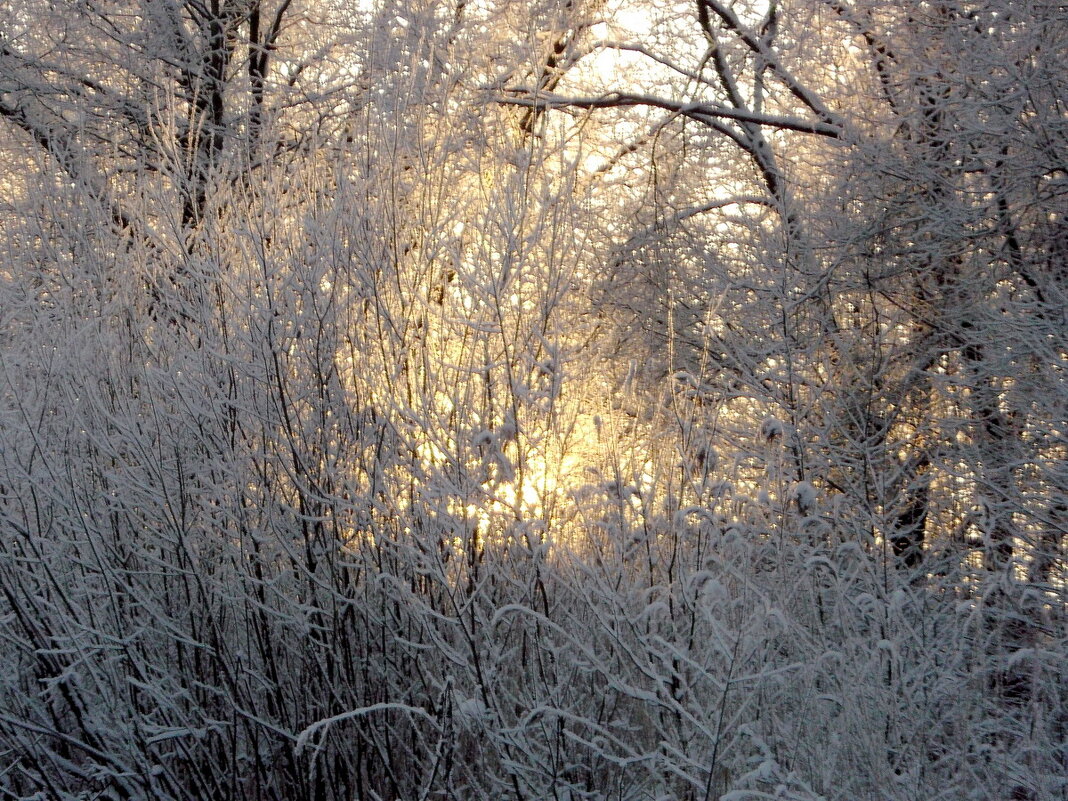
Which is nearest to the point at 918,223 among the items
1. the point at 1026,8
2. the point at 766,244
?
the point at 766,244

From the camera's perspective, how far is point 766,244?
9.29 meters

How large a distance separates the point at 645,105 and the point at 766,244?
10.8 ft

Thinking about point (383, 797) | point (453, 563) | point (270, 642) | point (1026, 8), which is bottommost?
point (383, 797)

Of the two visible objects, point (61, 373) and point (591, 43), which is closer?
point (61, 373)

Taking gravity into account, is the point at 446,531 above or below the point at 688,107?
below

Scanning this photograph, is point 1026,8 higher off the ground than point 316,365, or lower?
higher

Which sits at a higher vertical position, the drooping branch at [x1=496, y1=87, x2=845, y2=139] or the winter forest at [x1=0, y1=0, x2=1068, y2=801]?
the drooping branch at [x1=496, y1=87, x2=845, y2=139]

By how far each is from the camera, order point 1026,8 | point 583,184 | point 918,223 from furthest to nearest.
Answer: point 918,223 → point 583,184 → point 1026,8

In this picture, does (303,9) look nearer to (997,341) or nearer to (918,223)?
(918,223)

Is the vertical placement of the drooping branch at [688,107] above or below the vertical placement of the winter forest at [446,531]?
above

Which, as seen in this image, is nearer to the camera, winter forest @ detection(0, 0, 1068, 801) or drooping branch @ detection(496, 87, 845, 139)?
winter forest @ detection(0, 0, 1068, 801)

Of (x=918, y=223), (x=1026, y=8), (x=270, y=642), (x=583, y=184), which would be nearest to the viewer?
(x=270, y=642)

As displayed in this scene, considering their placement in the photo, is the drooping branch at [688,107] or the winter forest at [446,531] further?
the drooping branch at [688,107]

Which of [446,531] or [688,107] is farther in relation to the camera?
[688,107]
